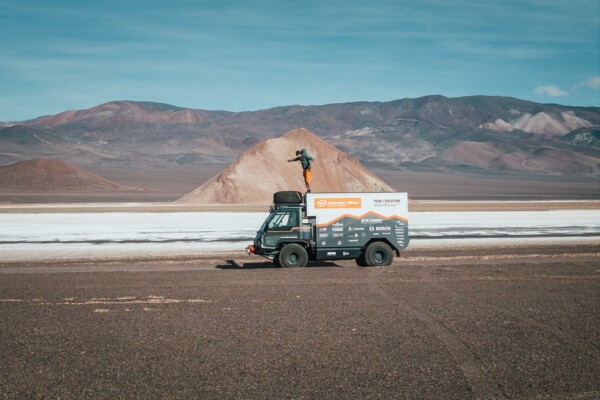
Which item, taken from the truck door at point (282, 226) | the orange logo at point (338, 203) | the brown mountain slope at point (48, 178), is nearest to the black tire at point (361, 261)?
the orange logo at point (338, 203)

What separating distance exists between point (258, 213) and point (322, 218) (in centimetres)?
3254

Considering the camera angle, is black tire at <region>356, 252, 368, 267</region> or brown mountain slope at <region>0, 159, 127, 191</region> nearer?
black tire at <region>356, 252, 368, 267</region>

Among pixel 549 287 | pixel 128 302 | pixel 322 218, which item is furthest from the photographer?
pixel 322 218

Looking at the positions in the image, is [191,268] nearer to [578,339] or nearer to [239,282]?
[239,282]

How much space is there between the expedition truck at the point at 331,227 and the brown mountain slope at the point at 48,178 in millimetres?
87728

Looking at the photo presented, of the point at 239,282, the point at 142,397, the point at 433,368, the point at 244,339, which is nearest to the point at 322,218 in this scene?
the point at 239,282

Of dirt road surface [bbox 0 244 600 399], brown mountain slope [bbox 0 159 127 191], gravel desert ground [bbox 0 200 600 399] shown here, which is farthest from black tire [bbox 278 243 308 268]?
brown mountain slope [bbox 0 159 127 191]

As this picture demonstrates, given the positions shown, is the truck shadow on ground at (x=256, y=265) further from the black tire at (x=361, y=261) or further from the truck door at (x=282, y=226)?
the truck door at (x=282, y=226)

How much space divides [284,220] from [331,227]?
1.60m

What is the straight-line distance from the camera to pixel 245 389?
10.9 metres

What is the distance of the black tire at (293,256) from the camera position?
23250 millimetres

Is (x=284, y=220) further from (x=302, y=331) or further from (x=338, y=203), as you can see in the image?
(x=302, y=331)

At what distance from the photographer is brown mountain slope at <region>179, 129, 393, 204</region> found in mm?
72812

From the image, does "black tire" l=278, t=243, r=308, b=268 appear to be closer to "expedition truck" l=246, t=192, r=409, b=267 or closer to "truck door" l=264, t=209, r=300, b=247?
Result: "expedition truck" l=246, t=192, r=409, b=267
